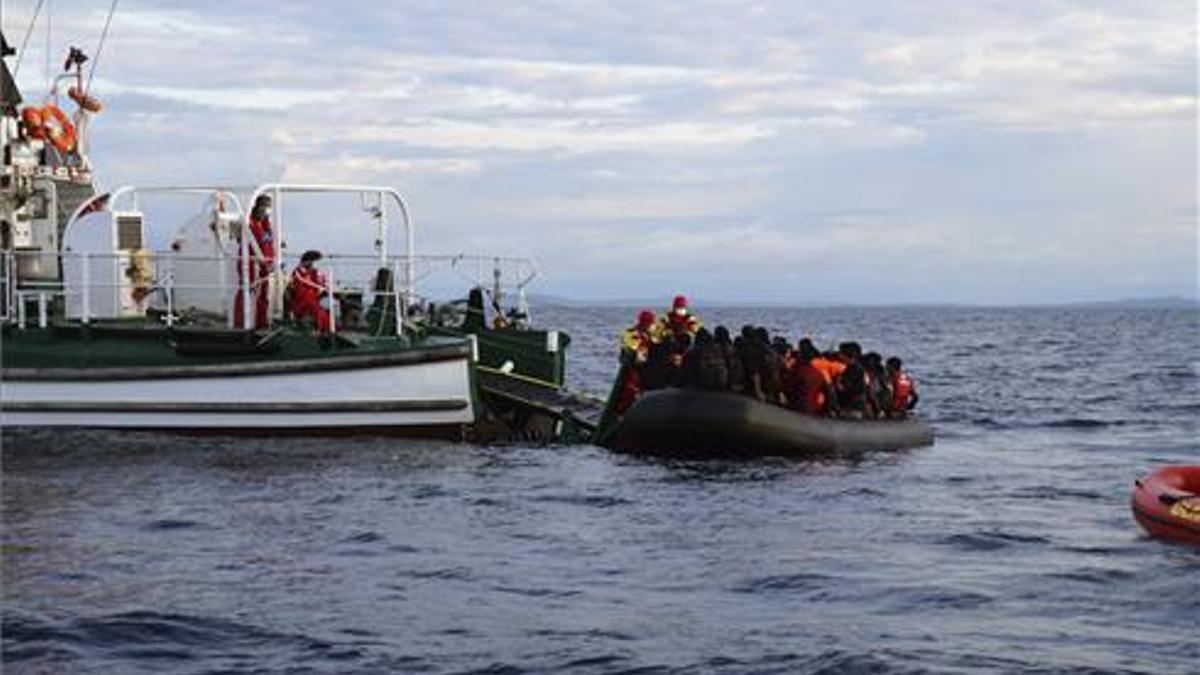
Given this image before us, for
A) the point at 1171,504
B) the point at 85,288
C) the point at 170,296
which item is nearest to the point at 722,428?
the point at 1171,504

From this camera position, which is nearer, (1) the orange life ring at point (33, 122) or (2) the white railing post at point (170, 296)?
(2) the white railing post at point (170, 296)

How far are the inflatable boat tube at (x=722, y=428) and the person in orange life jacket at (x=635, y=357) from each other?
868 millimetres

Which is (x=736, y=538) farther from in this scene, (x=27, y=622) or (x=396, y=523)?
(x=27, y=622)

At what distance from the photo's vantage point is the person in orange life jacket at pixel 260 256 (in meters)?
21.3

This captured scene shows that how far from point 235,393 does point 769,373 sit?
6250 millimetres

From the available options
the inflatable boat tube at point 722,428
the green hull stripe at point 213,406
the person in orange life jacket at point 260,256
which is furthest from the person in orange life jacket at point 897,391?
the person in orange life jacket at point 260,256

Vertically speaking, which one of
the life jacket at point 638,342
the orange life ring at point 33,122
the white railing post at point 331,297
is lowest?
the life jacket at point 638,342

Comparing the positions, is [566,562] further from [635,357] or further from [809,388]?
[635,357]

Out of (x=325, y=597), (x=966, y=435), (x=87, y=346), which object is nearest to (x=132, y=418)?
(x=87, y=346)

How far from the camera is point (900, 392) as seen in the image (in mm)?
23000

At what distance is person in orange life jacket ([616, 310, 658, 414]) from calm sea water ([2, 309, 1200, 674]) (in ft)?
3.97

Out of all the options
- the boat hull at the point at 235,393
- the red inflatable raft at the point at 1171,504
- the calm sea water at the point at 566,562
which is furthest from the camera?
the boat hull at the point at 235,393

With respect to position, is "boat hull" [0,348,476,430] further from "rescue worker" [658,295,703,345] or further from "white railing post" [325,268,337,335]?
"rescue worker" [658,295,703,345]

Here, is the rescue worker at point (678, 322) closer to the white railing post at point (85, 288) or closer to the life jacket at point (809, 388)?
the life jacket at point (809, 388)
